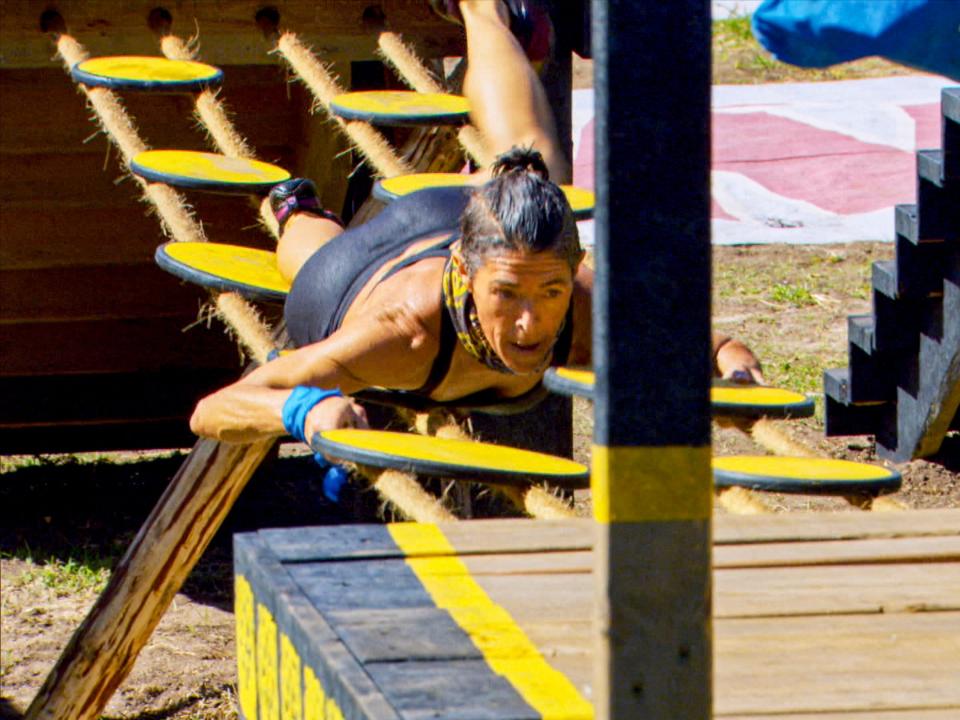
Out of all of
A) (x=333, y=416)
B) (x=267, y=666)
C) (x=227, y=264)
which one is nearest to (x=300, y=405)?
(x=333, y=416)

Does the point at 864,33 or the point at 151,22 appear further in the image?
the point at 151,22

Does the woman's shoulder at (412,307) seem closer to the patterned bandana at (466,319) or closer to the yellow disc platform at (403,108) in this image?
the patterned bandana at (466,319)

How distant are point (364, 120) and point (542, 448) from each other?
47.2 inches

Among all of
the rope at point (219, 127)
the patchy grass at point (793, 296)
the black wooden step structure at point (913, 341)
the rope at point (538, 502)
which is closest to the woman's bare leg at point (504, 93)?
the rope at point (219, 127)

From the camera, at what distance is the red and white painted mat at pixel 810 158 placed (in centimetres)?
954

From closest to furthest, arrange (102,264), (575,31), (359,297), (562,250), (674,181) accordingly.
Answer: (674,181), (562,250), (359,297), (575,31), (102,264)

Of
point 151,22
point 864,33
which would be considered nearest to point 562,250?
point 864,33

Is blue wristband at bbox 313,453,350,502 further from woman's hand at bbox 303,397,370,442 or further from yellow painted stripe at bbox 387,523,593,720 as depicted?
yellow painted stripe at bbox 387,523,593,720

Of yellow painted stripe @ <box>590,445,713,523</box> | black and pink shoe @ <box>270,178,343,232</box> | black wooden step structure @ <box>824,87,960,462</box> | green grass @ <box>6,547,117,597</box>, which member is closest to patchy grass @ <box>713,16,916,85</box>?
black wooden step structure @ <box>824,87,960,462</box>

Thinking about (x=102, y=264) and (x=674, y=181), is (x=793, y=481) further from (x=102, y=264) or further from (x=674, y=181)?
(x=102, y=264)

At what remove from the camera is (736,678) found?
214 cm

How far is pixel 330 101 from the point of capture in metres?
4.68

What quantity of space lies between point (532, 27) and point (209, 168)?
3.08ft

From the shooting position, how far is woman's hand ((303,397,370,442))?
314cm
